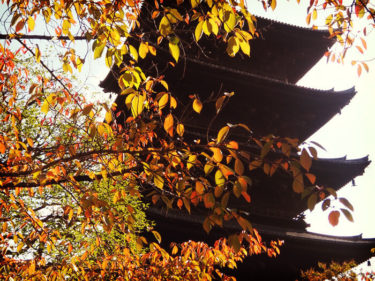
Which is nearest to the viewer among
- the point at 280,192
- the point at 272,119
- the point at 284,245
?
the point at 284,245

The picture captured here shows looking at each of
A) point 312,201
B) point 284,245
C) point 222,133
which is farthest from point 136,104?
point 284,245

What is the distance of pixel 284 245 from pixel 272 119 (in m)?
4.36

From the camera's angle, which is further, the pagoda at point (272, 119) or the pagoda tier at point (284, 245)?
the pagoda at point (272, 119)

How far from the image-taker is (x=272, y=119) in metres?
12.1

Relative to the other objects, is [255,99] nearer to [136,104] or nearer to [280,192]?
[280,192]

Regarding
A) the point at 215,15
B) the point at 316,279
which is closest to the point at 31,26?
the point at 215,15

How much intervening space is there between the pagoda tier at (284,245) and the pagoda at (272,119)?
0.09 feet

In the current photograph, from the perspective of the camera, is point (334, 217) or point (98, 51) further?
point (98, 51)

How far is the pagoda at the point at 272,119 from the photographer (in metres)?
10.1

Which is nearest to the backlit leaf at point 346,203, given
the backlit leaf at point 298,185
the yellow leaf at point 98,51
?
the backlit leaf at point 298,185

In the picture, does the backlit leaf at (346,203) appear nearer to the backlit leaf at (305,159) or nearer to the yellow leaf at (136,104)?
the backlit leaf at (305,159)

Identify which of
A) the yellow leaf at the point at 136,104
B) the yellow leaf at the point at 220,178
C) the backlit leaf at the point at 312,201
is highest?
the yellow leaf at the point at 136,104

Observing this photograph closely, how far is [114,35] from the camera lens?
9.04ft

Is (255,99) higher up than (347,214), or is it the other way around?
(255,99)
